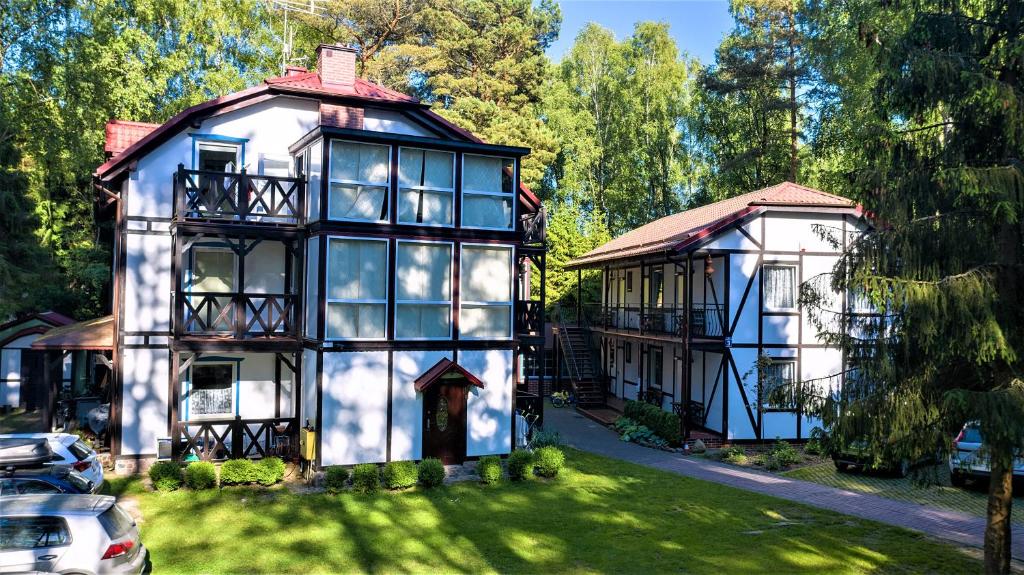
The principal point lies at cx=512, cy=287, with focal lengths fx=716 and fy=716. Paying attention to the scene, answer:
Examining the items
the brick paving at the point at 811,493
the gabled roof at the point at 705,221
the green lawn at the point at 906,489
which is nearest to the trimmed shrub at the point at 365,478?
the brick paving at the point at 811,493

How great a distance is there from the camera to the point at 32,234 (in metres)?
30.9

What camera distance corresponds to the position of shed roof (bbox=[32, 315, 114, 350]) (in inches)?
703

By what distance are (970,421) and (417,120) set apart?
50.0 ft

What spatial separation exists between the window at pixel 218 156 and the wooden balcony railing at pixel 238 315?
3537mm

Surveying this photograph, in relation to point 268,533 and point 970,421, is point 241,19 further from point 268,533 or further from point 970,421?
point 970,421

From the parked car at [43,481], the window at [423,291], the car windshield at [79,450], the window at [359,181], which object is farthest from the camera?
the window at [423,291]

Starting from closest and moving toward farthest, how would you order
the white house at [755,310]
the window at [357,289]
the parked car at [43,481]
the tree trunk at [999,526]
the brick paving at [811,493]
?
the tree trunk at [999,526]
the parked car at [43,481]
the brick paving at [811,493]
the window at [357,289]
the white house at [755,310]

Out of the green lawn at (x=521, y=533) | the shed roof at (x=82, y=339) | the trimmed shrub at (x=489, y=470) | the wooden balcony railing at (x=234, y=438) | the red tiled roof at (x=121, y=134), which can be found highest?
the red tiled roof at (x=121, y=134)

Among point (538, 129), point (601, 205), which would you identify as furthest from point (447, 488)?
point (601, 205)

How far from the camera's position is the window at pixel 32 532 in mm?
9227

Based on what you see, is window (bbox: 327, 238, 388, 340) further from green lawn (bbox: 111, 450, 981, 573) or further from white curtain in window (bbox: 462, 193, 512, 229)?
green lawn (bbox: 111, 450, 981, 573)

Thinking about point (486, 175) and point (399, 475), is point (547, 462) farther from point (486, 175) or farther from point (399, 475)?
point (486, 175)

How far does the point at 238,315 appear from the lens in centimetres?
1722

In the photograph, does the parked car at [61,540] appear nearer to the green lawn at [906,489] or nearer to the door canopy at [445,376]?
the door canopy at [445,376]
